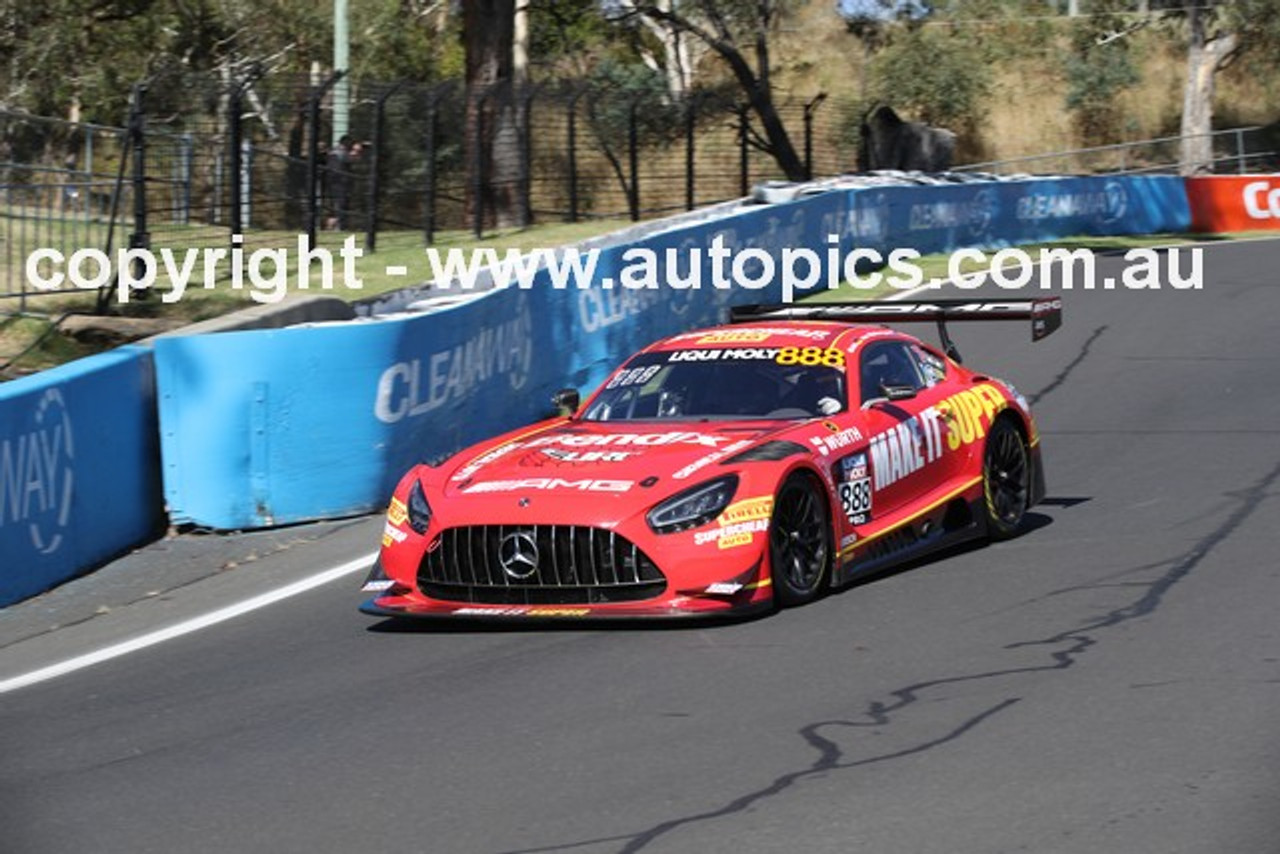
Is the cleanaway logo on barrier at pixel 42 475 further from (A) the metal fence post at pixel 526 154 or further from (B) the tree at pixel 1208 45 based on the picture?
(B) the tree at pixel 1208 45

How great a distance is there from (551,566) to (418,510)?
2.71 ft

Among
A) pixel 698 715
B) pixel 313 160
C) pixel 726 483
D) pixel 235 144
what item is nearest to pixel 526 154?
pixel 313 160

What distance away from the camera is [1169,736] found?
697cm

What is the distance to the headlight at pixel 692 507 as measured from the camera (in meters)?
8.92

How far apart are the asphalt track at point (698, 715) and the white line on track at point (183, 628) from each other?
0.36 feet

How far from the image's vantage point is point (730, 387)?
10.5 m

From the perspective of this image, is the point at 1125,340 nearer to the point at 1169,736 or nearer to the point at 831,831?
the point at 1169,736

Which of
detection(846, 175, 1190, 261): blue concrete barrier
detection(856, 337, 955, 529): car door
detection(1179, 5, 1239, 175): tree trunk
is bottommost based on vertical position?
detection(856, 337, 955, 529): car door

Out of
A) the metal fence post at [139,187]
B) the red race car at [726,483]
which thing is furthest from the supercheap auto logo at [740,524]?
the metal fence post at [139,187]

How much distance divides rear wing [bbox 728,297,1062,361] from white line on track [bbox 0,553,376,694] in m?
2.79

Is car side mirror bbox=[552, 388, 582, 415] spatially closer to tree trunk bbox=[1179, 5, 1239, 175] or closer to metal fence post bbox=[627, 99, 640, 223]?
metal fence post bbox=[627, 99, 640, 223]

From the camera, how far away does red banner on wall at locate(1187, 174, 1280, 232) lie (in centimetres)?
3556

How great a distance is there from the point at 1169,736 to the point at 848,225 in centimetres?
1995
